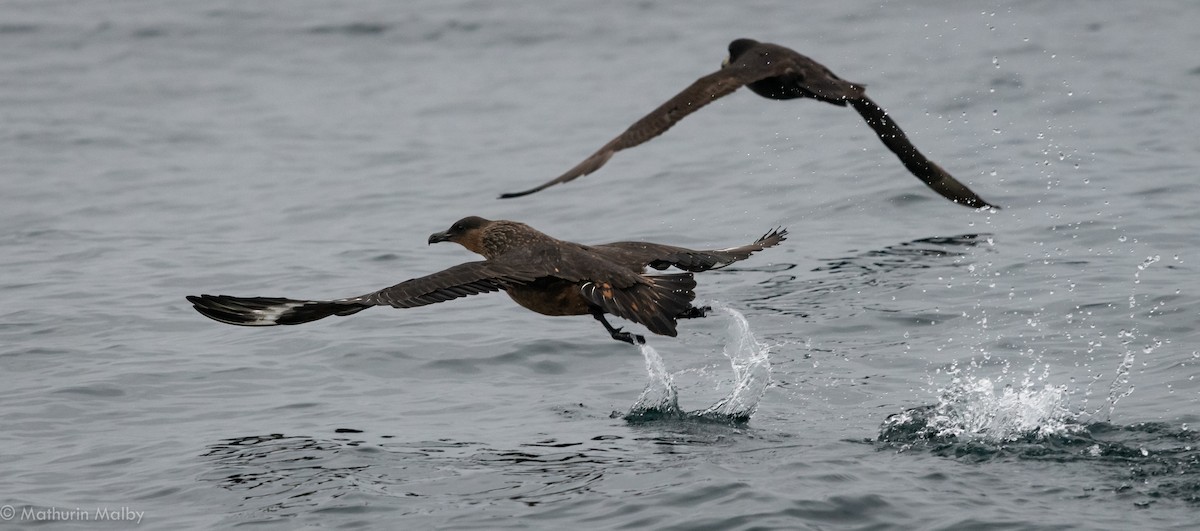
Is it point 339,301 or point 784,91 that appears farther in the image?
point 784,91

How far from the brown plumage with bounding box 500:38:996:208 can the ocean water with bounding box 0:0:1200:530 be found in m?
0.84

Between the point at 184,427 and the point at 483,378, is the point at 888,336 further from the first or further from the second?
the point at 184,427

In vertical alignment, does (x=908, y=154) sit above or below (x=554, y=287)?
above

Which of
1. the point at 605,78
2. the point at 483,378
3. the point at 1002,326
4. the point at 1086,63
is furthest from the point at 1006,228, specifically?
the point at 605,78

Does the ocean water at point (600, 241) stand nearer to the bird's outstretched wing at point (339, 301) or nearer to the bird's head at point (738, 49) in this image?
the bird's outstretched wing at point (339, 301)

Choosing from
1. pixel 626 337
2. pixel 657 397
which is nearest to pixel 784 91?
pixel 626 337

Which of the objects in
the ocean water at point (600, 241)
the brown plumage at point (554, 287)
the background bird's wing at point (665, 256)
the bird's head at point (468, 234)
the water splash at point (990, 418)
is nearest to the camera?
the ocean water at point (600, 241)

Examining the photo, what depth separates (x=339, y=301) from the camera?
22.9ft

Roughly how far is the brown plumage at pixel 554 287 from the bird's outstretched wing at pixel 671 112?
1.31ft

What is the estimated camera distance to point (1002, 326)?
28.2 ft

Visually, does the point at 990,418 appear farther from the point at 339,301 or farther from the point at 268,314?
the point at 268,314

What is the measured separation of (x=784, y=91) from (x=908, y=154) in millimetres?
881

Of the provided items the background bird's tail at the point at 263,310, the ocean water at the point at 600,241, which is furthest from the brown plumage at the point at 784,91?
the background bird's tail at the point at 263,310

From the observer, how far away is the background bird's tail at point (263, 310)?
7004 millimetres
